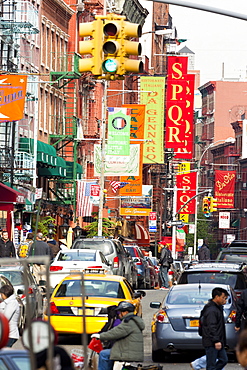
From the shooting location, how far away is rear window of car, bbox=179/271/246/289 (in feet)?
65.1

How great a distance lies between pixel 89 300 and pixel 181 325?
2.12m

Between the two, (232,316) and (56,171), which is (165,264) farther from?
(232,316)

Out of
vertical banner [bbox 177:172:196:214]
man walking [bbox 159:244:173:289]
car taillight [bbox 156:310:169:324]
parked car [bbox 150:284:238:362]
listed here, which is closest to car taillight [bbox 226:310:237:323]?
parked car [bbox 150:284:238:362]

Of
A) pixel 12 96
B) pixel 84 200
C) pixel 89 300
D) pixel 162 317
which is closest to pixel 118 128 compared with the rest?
pixel 84 200

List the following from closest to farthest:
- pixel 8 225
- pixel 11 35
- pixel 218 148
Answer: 1. pixel 8 225
2. pixel 11 35
3. pixel 218 148

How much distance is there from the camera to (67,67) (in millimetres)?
60250

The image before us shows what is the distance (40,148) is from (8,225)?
10661mm

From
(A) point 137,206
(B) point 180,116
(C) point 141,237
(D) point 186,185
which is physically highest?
(B) point 180,116

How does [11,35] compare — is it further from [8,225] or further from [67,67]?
[67,67]

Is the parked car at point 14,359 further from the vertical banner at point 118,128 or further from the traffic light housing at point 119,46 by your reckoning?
the vertical banner at point 118,128

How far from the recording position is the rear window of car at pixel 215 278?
1984cm

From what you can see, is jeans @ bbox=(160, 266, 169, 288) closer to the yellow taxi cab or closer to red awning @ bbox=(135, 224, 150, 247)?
the yellow taxi cab

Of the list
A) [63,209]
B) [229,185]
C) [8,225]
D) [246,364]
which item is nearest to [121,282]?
[246,364]

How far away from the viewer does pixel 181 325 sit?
16.8 metres
